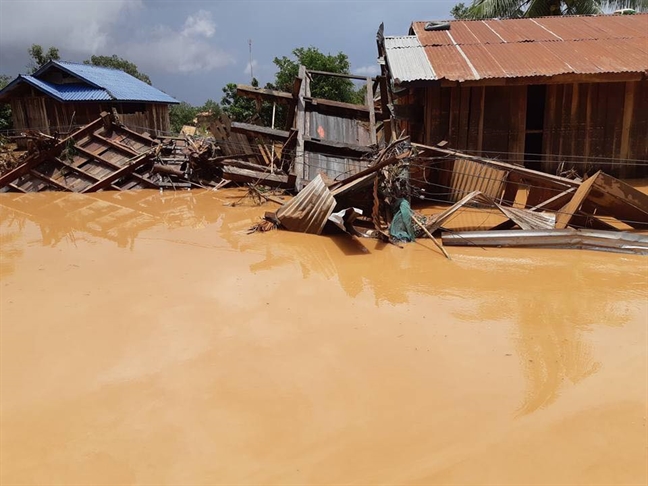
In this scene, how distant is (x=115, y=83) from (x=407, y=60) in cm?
1823

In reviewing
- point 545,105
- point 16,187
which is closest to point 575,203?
point 545,105

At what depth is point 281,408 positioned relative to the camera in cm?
347

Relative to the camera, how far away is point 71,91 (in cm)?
2148

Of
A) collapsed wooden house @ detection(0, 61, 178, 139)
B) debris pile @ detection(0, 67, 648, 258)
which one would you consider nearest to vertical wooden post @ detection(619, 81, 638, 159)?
debris pile @ detection(0, 67, 648, 258)

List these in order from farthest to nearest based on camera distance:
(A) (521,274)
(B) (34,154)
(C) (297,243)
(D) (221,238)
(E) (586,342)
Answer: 1. (B) (34,154)
2. (D) (221,238)
3. (C) (297,243)
4. (A) (521,274)
5. (E) (586,342)

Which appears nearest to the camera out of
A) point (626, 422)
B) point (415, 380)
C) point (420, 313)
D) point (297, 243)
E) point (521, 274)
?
point (626, 422)

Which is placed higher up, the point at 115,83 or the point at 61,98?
the point at 115,83

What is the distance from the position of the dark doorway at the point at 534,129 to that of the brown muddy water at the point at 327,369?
15.9ft

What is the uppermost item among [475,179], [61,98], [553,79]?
[553,79]

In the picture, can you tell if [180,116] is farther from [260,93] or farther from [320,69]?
[260,93]

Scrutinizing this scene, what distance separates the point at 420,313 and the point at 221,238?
4343 mm

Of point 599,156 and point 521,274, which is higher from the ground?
point 599,156

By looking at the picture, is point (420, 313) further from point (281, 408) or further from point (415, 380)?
point (281, 408)

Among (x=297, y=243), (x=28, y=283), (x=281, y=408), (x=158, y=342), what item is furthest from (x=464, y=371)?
(x=28, y=283)
